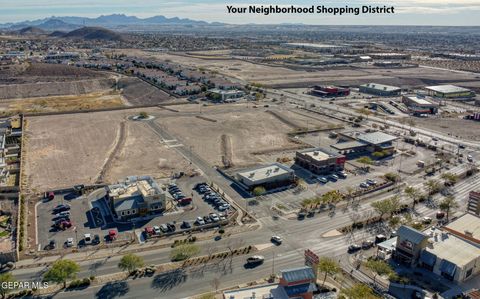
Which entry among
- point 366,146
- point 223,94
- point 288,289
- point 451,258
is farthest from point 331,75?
point 288,289

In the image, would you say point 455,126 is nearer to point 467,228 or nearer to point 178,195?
point 467,228

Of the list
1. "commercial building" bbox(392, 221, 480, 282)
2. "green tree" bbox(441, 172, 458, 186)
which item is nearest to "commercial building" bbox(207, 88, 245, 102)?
"green tree" bbox(441, 172, 458, 186)

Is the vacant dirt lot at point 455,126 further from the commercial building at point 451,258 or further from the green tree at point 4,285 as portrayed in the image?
the green tree at point 4,285

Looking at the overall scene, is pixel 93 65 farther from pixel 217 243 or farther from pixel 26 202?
pixel 217 243

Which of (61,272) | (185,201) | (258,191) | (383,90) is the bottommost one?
(185,201)

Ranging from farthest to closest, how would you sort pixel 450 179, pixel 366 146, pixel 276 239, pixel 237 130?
1. pixel 237 130
2. pixel 366 146
3. pixel 450 179
4. pixel 276 239

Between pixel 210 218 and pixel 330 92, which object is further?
pixel 330 92
